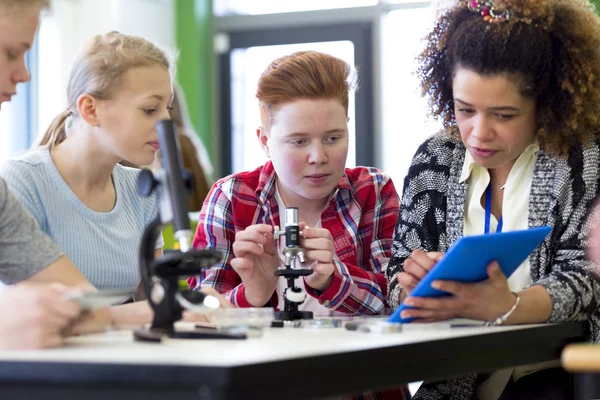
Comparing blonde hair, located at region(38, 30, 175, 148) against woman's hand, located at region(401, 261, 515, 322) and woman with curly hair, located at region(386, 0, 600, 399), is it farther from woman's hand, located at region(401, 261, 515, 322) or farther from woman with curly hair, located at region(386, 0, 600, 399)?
woman's hand, located at region(401, 261, 515, 322)

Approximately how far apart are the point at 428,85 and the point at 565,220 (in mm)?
512

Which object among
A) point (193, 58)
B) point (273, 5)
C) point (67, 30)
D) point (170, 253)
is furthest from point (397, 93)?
point (170, 253)

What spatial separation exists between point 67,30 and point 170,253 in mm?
4737

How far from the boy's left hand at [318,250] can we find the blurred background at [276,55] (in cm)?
472

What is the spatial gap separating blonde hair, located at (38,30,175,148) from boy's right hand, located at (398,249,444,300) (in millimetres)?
794

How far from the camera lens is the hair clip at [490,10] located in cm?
202

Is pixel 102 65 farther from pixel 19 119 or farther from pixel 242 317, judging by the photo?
pixel 19 119

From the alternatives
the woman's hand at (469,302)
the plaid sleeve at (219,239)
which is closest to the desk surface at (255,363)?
the woman's hand at (469,302)

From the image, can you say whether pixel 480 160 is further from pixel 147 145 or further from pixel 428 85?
pixel 147 145

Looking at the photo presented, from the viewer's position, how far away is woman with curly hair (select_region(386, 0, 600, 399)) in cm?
193

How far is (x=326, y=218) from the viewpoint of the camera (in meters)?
2.23

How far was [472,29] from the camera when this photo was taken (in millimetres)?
2033

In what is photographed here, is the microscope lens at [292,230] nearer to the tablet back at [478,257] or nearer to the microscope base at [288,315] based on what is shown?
the microscope base at [288,315]

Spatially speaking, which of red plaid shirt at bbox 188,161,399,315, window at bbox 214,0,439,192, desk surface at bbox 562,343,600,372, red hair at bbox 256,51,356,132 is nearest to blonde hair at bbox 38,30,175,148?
red hair at bbox 256,51,356,132
